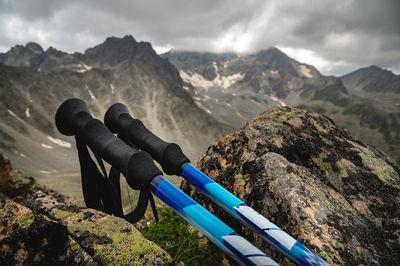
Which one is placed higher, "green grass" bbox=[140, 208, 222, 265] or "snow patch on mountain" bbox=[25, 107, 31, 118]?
"green grass" bbox=[140, 208, 222, 265]

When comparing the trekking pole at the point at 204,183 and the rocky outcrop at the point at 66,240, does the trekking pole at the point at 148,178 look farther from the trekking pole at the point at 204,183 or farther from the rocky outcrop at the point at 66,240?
the rocky outcrop at the point at 66,240

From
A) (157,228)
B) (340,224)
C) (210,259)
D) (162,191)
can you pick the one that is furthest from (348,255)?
(157,228)

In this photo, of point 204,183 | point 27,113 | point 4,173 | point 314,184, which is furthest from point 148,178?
point 27,113

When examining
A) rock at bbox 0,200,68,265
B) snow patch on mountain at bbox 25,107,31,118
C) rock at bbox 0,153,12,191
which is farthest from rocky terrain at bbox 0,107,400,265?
snow patch on mountain at bbox 25,107,31,118

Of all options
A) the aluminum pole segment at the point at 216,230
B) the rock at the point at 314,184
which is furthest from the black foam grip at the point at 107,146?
the rock at the point at 314,184

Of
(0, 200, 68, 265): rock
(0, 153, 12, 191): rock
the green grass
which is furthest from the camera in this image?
(0, 153, 12, 191): rock

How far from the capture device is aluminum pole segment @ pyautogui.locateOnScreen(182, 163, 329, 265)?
2.85 m

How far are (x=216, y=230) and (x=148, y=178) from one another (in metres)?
1.57

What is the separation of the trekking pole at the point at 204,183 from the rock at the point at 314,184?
68 cm

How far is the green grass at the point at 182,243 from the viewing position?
4641 mm

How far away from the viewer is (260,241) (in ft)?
13.7

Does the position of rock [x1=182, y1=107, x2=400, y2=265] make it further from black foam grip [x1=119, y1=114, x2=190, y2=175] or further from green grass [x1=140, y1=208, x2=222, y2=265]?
black foam grip [x1=119, y1=114, x2=190, y2=175]

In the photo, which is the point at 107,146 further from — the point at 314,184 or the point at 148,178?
the point at 314,184

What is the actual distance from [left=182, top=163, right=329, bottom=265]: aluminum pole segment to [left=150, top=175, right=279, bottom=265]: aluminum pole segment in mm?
359
